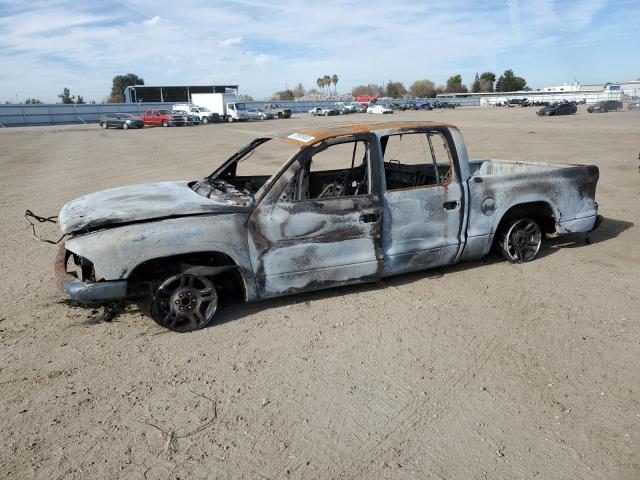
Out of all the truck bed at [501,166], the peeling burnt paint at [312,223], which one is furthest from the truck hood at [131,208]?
the truck bed at [501,166]

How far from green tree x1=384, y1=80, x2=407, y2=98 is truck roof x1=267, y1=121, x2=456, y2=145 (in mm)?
133968

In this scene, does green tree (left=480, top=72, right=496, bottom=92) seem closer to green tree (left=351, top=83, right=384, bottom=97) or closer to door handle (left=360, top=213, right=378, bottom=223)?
green tree (left=351, top=83, right=384, bottom=97)

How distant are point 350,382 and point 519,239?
3.18 meters

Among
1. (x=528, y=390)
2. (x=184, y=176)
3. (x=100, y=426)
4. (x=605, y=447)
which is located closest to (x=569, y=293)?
(x=528, y=390)

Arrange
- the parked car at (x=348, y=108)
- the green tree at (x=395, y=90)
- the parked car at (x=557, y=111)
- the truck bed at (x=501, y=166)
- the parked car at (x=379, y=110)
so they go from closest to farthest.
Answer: the truck bed at (x=501, y=166) < the parked car at (x=557, y=111) < the parked car at (x=379, y=110) < the parked car at (x=348, y=108) < the green tree at (x=395, y=90)

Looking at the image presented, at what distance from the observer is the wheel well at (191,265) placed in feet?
14.0

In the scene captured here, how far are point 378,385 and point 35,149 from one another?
2461 cm

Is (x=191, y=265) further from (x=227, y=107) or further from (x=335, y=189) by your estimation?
(x=227, y=107)

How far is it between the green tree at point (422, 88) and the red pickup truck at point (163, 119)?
103281 mm

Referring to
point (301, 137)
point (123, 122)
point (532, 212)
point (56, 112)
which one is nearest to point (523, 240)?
point (532, 212)

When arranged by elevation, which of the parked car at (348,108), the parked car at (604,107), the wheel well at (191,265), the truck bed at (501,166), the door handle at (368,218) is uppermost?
the parked car at (348,108)

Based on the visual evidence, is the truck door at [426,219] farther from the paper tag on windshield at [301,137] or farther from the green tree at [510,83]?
the green tree at [510,83]

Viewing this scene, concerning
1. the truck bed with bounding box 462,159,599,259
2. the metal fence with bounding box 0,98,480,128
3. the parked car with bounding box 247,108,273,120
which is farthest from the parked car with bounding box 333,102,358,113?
the truck bed with bounding box 462,159,599,259

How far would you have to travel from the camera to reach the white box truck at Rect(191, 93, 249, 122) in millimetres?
47275
